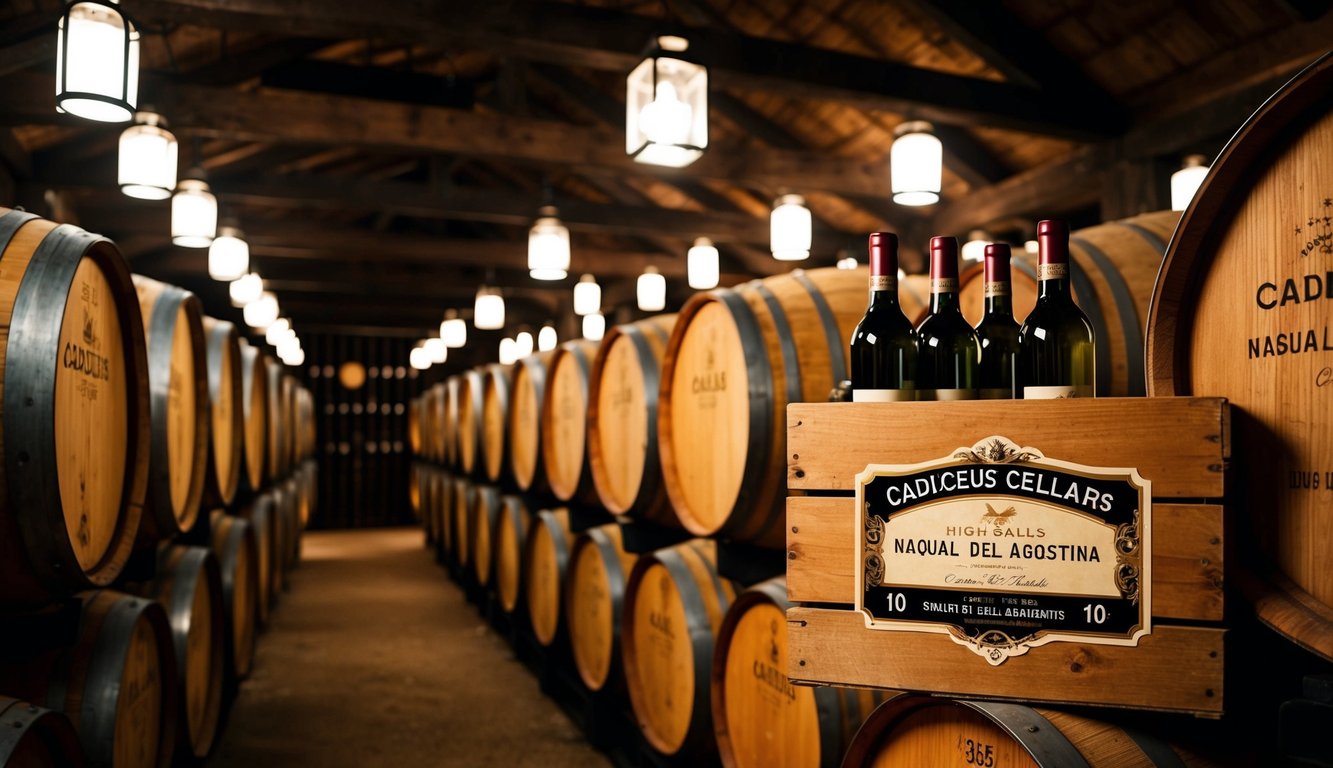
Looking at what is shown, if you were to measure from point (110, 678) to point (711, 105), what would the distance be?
21.5ft

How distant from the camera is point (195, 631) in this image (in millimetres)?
3486

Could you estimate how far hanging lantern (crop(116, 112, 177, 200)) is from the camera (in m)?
4.32

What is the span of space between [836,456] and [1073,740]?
57 centimetres

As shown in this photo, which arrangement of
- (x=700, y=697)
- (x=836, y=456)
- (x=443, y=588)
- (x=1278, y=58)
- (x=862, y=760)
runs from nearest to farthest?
(x=836, y=456)
(x=862, y=760)
(x=700, y=697)
(x=1278, y=58)
(x=443, y=588)

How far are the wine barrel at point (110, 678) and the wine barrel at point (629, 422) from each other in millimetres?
1691

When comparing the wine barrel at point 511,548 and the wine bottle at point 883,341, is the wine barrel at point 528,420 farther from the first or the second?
the wine bottle at point 883,341

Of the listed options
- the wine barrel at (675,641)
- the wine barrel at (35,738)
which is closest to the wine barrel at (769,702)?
the wine barrel at (675,641)

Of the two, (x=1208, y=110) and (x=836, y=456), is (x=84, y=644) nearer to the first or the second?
(x=836, y=456)

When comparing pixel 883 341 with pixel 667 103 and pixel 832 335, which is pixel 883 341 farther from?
pixel 667 103

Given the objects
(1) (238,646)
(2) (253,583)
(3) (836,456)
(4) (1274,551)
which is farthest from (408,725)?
(4) (1274,551)

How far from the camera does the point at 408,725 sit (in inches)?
185

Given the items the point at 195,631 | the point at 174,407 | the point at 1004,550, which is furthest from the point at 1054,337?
the point at 195,631

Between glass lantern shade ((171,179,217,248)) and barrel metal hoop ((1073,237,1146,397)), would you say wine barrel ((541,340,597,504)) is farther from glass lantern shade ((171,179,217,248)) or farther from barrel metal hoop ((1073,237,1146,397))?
barrel metal hoop ((1073,237,1146,397))

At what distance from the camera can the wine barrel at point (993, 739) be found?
4.66 ft
